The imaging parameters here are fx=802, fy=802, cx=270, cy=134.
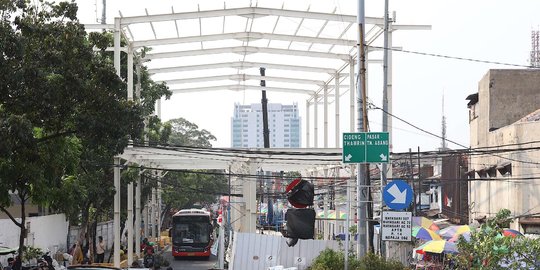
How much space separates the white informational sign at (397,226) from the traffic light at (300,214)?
2564mm

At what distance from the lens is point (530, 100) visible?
36969mm

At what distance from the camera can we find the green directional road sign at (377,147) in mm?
17453

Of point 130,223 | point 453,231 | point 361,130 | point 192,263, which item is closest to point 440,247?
point 453,231

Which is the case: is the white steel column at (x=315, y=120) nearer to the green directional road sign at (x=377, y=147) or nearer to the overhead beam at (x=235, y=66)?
the overhead beam at (x=235, y=66)

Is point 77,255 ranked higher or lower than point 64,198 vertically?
lower

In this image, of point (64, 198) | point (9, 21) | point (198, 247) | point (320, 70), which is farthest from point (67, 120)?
point (198, 247)

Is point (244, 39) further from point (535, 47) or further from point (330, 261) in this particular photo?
point (535, 47)

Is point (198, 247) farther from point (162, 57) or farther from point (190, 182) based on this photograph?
point (190, 182)

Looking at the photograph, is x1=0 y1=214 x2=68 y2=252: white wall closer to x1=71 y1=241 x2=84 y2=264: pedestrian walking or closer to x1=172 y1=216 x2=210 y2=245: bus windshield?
x1=71 y1=241 x2=84 y2=264: pedestrian walking

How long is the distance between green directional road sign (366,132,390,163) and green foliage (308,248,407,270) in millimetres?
2537

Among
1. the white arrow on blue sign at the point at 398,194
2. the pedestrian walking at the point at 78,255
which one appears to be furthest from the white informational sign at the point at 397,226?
the pedestrian walking at the point at 78,255

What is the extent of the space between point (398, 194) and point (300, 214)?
10.8ft

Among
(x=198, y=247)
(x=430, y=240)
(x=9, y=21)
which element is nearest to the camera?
(x=9, y=21)

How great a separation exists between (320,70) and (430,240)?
11.8 metres
